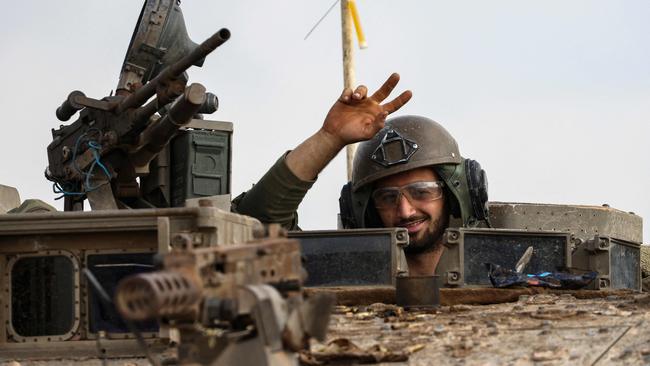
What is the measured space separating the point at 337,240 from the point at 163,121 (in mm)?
1715

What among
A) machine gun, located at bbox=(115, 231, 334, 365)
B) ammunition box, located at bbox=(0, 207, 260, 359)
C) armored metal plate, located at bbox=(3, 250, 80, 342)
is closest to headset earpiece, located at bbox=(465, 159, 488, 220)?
ammunition box, located at bbox=(0, 207, 260, 359)

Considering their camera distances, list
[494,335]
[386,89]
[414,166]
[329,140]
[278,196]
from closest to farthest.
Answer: [494,335], [386,89], [329,140], [278,196], [414,166]

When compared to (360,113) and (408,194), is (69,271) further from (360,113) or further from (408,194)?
(408,194)

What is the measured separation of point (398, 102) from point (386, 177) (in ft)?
2.86

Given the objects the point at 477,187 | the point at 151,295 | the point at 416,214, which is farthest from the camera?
the point at 477,187

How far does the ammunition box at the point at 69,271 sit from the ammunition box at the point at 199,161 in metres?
3.40

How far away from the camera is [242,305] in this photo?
14.6 feet

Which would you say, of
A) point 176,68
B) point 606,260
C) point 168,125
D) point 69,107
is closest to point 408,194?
point 606,260

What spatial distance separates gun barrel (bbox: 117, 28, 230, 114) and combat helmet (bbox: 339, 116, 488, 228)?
1.47m

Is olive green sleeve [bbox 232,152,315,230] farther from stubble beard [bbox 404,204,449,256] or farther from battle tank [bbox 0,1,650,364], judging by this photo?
stubble beard [bbox 404,204,449,256]

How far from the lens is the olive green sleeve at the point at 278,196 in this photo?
9547 mm

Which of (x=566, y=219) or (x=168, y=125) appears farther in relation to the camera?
(x=566, y=219)

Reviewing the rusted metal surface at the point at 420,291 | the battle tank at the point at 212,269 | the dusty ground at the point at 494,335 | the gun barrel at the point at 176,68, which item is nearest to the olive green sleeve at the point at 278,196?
the battle tank at the point at 212,269

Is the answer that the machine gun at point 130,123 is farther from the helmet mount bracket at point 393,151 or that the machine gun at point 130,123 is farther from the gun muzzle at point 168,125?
the helmet mount bracket at point 393,151
